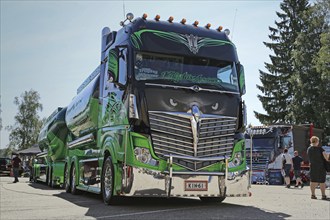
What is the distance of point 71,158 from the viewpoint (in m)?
15.0

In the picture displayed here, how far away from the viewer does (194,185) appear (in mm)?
8859

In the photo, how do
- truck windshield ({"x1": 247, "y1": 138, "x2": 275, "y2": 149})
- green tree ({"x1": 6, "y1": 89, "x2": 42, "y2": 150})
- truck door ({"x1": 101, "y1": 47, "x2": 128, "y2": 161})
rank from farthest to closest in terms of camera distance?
1. green tree ({"x1": 6, "y1": 89, "x2": 42, "y2": 150})
2. truck windshield ({"x1": 247, "y1": 138, "x2": 275, "y2": 149})
3. truck door ({"x1": 101, "y1": 47, "x2": 128, "y2": 161})

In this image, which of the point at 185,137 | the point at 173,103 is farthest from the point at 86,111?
the point at 185,137

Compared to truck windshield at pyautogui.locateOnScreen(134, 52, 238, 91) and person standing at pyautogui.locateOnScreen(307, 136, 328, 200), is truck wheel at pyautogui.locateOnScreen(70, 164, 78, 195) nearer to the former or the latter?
truck windshield at pyautogui.locateOnScreen(134, 52, 238, 91)

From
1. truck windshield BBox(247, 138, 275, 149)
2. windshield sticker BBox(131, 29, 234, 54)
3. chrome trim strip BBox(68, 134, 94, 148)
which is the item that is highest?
windshield sticker BBox(131, 29, 234, 54)

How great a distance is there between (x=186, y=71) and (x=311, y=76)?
118ft

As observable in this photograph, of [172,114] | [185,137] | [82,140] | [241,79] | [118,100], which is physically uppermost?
[241,79]

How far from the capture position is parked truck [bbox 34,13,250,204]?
873cm

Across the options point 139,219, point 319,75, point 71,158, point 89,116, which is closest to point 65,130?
point 71,158

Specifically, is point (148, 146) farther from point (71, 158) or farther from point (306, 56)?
point (306, 56)

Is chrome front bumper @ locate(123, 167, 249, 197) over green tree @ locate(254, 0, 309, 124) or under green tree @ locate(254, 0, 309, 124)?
under

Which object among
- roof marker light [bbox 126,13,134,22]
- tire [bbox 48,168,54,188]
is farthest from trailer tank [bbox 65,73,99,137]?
tire [bbox 48,168,54,188]

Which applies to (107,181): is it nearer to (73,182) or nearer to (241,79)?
(241,79)

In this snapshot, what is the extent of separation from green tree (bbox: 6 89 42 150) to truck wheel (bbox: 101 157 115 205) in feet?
237
